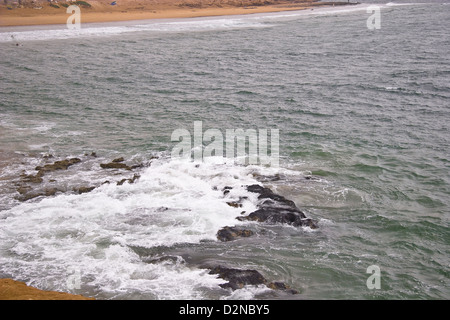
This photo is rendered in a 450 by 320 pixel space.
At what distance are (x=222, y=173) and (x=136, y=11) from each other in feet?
183

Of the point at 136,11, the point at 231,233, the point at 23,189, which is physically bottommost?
the point at 231,233

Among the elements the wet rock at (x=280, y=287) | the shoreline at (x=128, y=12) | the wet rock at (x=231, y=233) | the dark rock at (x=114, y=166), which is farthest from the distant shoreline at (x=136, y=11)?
the wet rock at (x=280, y=287)

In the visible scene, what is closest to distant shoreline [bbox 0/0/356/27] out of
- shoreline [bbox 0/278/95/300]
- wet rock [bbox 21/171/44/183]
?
wet rock [bbox 21/171/44/183]

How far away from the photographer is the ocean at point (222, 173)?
13.7 meters

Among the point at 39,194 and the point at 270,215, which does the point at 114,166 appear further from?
the point at 270,215

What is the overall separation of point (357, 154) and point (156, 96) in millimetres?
15544

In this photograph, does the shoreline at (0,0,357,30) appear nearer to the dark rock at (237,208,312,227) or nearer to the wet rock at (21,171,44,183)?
the wet rock at (21,171,44,183)

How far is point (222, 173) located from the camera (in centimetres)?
1980

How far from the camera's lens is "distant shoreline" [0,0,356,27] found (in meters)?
59.7

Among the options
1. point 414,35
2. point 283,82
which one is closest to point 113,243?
point 283,82

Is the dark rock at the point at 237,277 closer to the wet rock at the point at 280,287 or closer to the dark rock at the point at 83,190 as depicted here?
the wet rock at the point at 280,287

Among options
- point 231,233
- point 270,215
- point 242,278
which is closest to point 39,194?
point 231,233

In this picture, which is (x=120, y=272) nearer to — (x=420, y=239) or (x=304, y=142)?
(x=420, y=239)

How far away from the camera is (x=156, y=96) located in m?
31.9
